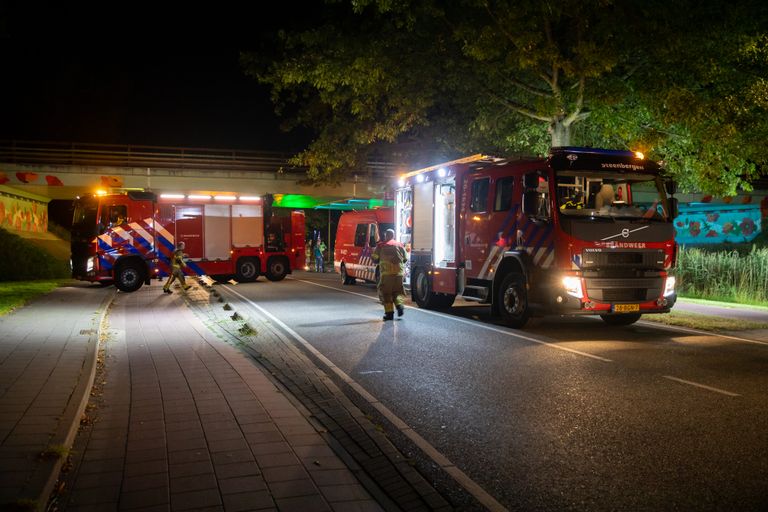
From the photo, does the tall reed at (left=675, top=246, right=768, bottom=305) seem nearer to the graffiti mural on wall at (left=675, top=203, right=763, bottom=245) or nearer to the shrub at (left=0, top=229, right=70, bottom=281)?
the graffiti mural on wall at (left=675, top=203, right=763, bottom=245)

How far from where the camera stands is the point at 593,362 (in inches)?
352

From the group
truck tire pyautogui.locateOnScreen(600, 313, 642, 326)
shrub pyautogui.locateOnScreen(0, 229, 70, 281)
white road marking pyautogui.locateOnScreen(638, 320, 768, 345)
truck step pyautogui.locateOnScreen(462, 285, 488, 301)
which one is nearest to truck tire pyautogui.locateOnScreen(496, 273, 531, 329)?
truck step pyautogui.locateOnScreen(462, 285, 488, 301)

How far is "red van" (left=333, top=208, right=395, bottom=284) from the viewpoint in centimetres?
2175

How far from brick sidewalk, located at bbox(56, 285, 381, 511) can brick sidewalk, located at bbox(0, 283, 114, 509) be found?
0.61ft

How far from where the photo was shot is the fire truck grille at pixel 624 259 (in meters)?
11.3

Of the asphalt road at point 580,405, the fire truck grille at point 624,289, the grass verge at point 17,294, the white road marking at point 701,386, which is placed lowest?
the grass verge at point 17,294

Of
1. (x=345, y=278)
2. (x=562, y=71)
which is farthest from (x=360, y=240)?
(x=562, y=71)

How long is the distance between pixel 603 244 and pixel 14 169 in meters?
29.3

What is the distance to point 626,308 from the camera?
11477 mm

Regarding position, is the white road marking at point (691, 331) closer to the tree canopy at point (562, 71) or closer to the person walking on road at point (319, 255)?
the tree canopy at point (562, 71)

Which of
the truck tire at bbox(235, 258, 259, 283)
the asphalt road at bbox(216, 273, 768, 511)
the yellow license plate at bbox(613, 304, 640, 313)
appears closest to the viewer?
the asphalt road at bbox(216, 273, 768, 511)

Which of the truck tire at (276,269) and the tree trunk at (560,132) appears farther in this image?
the truck tire at (276,269)

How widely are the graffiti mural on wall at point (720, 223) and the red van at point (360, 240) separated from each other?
977 inches

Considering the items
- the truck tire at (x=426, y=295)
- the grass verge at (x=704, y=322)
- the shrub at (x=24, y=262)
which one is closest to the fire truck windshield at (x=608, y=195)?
the grass verge at (x=704, y=322)
